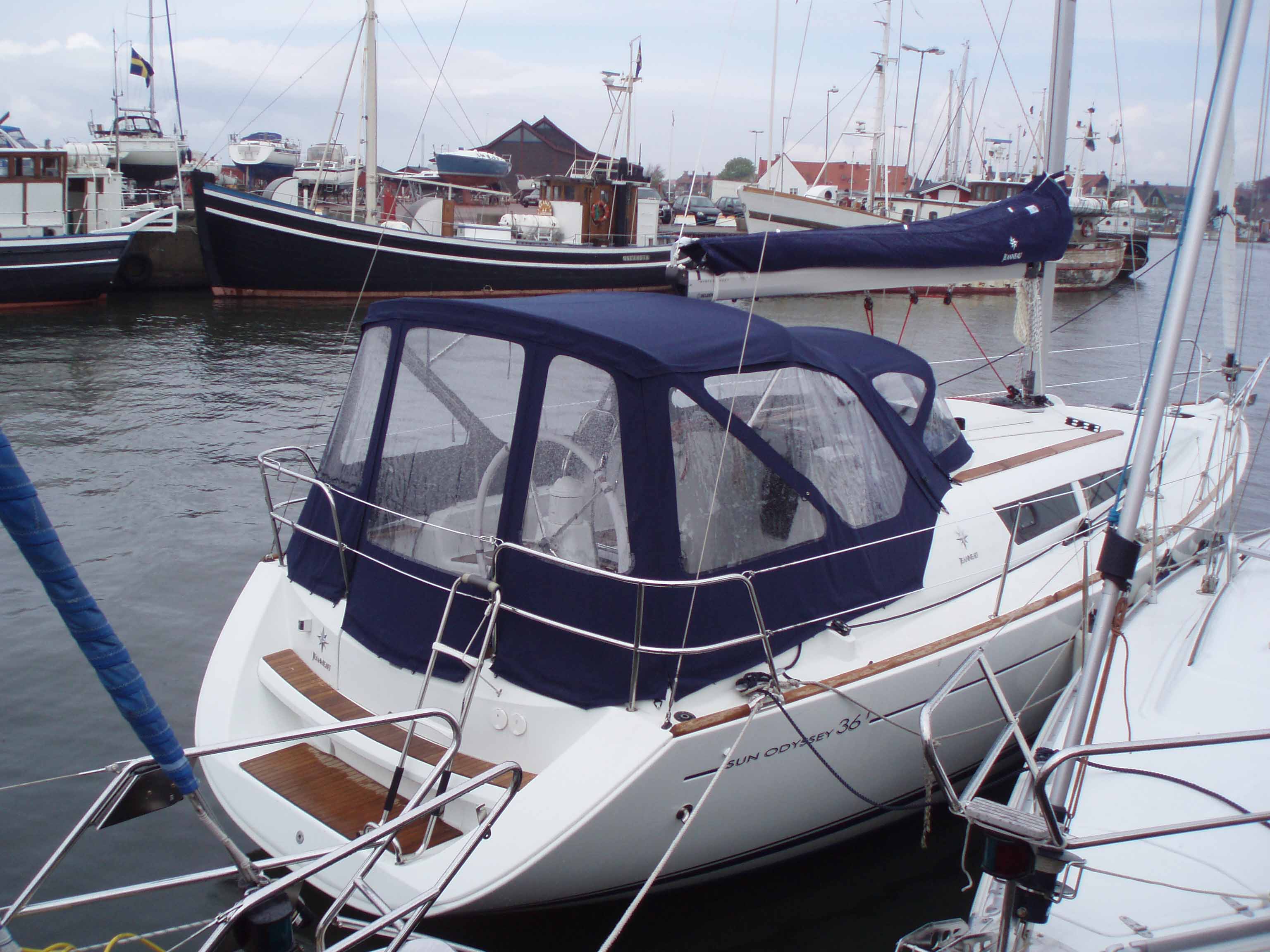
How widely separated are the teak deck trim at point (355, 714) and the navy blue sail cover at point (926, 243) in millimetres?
2690

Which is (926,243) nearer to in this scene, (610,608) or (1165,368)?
(1165,368)

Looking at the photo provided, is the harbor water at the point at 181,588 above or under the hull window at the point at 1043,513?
under

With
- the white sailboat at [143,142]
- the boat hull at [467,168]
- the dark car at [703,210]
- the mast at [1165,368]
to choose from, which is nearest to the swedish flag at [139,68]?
the white sailboat at [143,142]

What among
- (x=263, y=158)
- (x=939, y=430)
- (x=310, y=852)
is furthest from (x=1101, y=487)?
(x=263, y=158)

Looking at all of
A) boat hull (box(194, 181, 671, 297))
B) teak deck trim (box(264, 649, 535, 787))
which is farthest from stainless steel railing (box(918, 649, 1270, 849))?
boat hull (box(194, 181, 671, 297))

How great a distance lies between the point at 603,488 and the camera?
381 centimetres

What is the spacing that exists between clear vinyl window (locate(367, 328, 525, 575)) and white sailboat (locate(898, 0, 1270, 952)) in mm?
1950

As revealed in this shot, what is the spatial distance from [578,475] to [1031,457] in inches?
138

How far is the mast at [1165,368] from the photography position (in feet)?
9.65

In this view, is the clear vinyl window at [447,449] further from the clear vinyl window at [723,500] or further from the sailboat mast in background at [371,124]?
the sailboat mast in background at [371,124]

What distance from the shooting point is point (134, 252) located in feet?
84.0

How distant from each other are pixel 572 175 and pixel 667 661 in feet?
93.2

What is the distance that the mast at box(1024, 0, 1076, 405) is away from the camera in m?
6.60

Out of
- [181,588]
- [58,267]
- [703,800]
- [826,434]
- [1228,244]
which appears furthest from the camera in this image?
[58,267]
